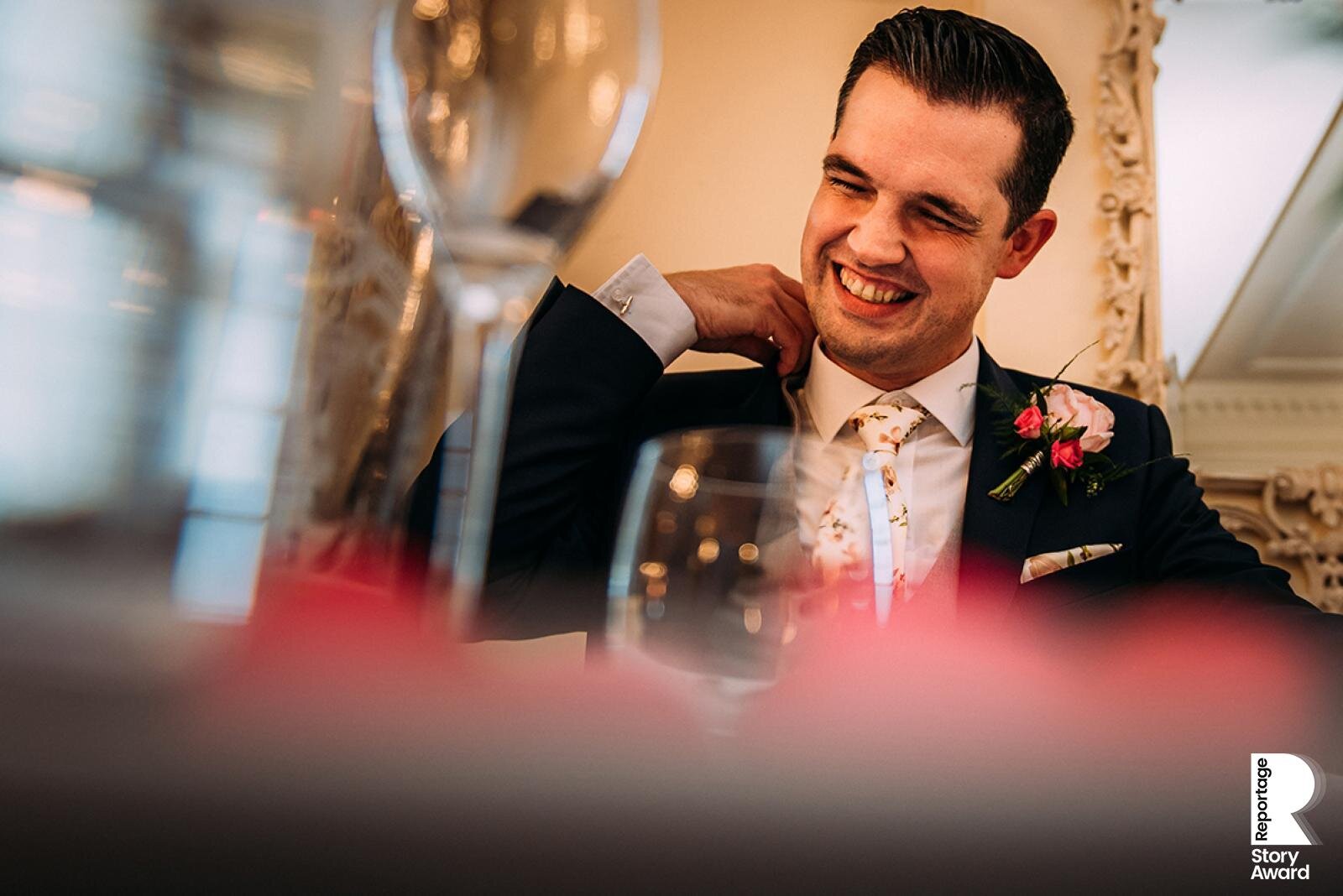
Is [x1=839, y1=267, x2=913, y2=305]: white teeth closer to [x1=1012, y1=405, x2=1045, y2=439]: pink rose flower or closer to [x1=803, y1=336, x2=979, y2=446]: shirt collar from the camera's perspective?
[x1=803, y1=336, x2=979, y2=446]: shirt collar

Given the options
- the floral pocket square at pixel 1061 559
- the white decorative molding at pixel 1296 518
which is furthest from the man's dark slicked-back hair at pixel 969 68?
the white decorative molding at pixel 1296 518

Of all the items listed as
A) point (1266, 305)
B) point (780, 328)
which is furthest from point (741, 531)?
point (1266, 305)

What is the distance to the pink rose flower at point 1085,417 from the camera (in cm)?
107

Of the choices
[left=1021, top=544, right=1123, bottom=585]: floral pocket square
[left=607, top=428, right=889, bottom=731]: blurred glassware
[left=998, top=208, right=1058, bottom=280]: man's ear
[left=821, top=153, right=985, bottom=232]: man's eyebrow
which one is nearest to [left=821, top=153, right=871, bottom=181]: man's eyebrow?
[left=821, top=153, right=985, bottom=232]: man's eyebrow

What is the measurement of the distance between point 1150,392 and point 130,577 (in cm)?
149

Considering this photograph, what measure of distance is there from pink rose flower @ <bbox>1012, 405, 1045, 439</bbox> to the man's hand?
0.27 metres

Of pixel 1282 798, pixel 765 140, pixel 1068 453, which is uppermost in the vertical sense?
pixel 765 140

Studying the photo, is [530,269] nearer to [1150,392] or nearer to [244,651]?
[244,651]

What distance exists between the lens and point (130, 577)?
0.17 metres

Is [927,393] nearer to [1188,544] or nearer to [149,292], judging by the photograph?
[1188,544]

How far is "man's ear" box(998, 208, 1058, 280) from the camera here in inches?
51.0

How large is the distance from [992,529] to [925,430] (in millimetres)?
246

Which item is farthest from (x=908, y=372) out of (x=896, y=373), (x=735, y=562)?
(x=735, y=562)

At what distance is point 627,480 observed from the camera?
107 centimetres
